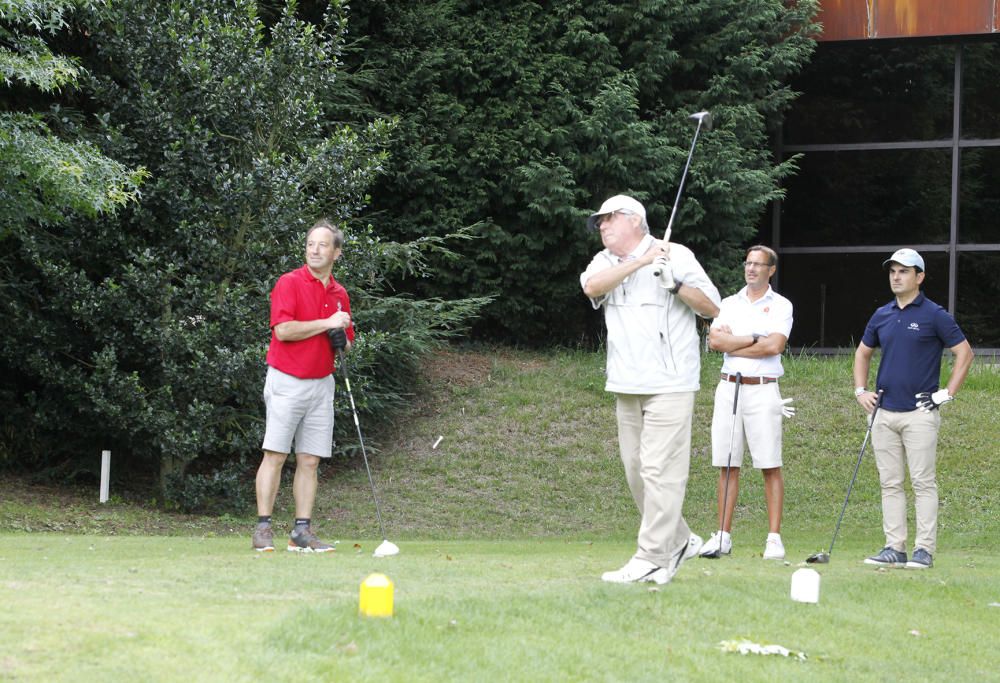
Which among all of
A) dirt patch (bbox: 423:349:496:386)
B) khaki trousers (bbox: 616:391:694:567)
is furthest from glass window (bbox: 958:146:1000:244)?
khaki trousers (bbox: 616:391:694:567)

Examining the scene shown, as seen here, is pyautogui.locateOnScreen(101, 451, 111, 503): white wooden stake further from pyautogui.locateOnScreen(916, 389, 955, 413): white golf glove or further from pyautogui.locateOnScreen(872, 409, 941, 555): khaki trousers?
pyautogui.locateOnScreen(916, 389, 955, 413): white golf glove

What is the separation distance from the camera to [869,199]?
19312mm

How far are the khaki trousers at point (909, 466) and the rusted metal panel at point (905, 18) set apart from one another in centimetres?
1129

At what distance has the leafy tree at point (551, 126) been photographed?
16453 millimetres

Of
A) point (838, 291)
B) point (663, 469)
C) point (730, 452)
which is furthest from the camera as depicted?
point (838, 291)

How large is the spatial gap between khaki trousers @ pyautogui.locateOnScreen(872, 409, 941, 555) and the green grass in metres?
0.28

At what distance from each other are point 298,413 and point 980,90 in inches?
571

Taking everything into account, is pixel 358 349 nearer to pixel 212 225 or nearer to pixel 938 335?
pixel 212 225

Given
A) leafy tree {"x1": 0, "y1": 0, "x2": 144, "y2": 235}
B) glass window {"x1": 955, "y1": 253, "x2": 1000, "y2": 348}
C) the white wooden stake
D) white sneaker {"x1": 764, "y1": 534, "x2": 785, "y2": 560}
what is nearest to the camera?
white sneaker {"x1": 764, "y1": 534, "x2": 785, "y2": 560}

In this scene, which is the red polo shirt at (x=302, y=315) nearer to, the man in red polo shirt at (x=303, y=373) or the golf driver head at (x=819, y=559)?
the man in red polo shirt at (x=303, y=373)

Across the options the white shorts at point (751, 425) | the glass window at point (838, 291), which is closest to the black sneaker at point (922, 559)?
the white shorts at point (751, 425)

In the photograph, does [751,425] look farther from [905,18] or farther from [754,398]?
[905,18]

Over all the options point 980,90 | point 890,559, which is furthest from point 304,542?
point 980,90

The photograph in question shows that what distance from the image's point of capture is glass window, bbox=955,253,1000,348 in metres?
18.7
